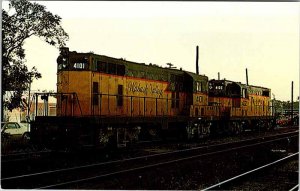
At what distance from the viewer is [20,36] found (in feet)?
34.9

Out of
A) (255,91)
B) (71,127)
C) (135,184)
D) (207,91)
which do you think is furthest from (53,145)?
(255,91)

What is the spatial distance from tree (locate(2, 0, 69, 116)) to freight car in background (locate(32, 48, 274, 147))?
0.76 metres

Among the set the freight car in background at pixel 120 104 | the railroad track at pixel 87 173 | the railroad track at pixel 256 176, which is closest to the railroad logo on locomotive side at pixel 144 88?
the freight car in background at pixel 120 104

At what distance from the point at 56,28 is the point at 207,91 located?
9.94m

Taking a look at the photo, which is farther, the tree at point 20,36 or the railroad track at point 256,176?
the tree at point 20,36

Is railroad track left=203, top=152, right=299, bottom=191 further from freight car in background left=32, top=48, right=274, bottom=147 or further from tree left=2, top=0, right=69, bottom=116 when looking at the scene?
tree left=2, top=0, right=69, bottom=116

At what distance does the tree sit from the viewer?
9.74 meters

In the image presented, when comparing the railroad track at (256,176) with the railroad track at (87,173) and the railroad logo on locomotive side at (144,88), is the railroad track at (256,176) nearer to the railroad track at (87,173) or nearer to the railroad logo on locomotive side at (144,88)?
the railroad track at (87,173)

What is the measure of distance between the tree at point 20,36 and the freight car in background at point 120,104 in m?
0.76

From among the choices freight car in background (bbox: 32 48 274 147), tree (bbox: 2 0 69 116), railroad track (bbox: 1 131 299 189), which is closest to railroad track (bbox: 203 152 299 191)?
railroad track (bbox: 1 131 299 189)

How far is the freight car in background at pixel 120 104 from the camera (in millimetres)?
11180

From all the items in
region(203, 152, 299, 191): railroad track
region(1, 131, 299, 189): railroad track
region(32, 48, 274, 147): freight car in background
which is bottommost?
region(203, 152, 299, 191): railroad track

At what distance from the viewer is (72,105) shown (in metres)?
11.6

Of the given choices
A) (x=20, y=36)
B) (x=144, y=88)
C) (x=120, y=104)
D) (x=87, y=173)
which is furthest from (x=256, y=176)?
(x=20, y=36)
